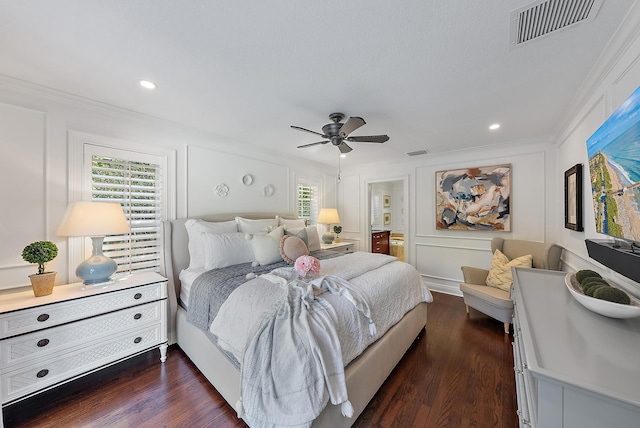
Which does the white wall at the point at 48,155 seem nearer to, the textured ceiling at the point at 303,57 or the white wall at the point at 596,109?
the textured ceiling at the point at 303,57

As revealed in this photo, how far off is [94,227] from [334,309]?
2102 mm

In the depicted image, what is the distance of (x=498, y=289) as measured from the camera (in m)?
2.95

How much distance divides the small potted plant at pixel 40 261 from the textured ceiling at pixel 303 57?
135cm

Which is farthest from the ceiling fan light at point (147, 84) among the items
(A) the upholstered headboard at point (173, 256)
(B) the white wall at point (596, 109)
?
(B) the white wall at point (596, 109)

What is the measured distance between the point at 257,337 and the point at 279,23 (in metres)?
1.79

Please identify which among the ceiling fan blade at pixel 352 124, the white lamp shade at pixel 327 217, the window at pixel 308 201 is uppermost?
the ceiling fan blade at pixel 352 124

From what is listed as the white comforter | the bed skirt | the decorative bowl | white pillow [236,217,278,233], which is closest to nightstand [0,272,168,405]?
the bed skirt

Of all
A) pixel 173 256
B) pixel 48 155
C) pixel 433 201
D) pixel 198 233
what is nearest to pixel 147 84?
pixel 48 155

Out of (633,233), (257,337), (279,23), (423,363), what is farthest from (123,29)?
(423,363)

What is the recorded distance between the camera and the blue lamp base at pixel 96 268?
2.00 m

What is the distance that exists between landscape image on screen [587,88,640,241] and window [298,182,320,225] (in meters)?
3.76

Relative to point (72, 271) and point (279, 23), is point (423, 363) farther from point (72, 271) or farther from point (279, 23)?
point (72, 271)

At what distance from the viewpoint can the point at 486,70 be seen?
5.77 feet

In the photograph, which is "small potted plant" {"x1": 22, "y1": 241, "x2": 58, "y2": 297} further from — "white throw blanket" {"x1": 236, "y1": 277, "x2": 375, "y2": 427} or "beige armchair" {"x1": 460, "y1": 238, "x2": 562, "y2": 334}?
"beige armchair" {"x1": 460, "y1": 238, "x2": 562, "y2": 334}
